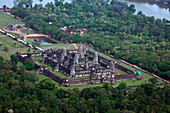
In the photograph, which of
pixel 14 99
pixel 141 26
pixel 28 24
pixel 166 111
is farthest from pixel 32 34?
pixel 166 111

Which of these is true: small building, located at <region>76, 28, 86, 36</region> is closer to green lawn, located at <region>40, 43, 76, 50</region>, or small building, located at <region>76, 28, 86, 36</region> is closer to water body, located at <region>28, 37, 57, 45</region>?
water body, located at <region>28, 37, 57, 45</region>

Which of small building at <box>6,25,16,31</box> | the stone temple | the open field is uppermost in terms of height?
small building at <box>6,25,16,31</box>

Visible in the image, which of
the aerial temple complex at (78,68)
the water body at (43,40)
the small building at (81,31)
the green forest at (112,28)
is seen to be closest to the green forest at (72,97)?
the aerial temple complex at (78,68)

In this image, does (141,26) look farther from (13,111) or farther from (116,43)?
(13,111)

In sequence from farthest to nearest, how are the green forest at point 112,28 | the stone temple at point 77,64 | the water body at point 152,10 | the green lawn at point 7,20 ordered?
the water body at point 152,10, the green lawn at point 7,20, the green forest at point 112,28, the stone temple at point 77,64

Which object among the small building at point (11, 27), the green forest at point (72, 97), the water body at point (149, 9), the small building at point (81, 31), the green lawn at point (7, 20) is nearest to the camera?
the green forest at point (72, 97)

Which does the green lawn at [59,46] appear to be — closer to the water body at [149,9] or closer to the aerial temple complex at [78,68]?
the aerial temple complex at [78,68]

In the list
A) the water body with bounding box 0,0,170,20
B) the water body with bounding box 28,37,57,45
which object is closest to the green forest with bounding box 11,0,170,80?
the water body with bounding box 28,37,57,45

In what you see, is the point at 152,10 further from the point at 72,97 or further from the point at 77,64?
the point at 72,97
